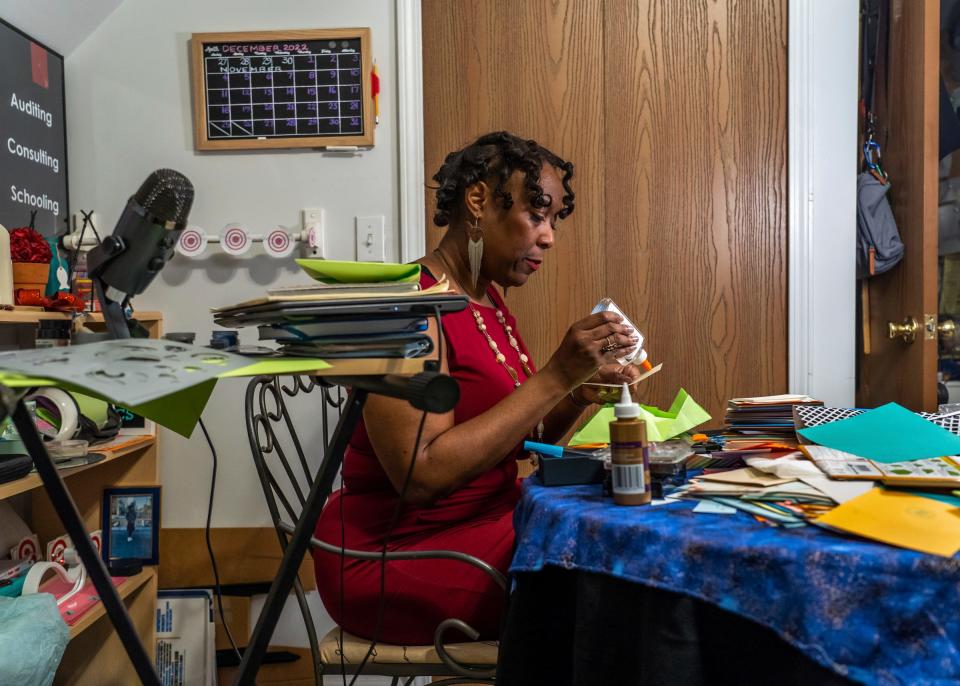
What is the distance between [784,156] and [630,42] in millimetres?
613

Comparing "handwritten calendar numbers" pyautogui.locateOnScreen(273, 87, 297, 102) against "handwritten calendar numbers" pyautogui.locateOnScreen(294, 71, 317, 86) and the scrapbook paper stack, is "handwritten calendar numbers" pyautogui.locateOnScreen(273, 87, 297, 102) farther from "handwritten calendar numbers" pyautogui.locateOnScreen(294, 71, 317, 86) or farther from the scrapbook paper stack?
the scrapbook paper stack

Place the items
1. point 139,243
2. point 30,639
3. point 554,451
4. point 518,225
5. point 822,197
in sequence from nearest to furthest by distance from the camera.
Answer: point 139,243
point 554,451
point 30,639
point 518,225
point 822,197

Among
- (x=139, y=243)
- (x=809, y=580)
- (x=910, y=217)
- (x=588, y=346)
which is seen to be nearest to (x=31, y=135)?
(x=139, y=243)

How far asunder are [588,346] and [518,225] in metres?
0.39

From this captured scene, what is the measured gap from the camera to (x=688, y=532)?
2.71 feet

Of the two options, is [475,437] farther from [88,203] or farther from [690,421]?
[88,203]

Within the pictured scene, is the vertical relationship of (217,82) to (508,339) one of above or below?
above

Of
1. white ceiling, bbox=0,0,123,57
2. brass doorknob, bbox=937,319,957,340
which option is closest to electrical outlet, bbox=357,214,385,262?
white ceiling, bbox=0,0,123,57

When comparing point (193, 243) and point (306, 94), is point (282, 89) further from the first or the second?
point (193, 243)

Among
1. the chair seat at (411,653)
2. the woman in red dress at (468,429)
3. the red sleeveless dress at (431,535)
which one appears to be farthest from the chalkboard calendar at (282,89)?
the chair seat at (411,653)

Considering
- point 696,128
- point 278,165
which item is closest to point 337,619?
point 278,165

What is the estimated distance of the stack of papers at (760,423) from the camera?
1.38 m

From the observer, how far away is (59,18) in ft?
7.16

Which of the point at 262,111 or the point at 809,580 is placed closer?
the point at 809,580
